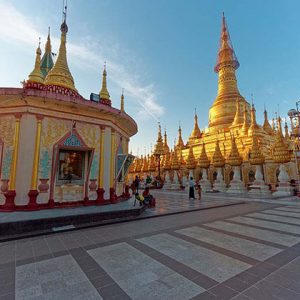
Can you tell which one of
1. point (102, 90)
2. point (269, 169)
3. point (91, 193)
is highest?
point (102, 90)

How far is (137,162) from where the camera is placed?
141 ft

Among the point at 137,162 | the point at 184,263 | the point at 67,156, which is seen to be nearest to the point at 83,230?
the point at 184,263

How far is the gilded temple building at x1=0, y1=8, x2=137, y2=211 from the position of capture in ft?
25.5

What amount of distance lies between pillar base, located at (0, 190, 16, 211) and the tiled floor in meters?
2.99

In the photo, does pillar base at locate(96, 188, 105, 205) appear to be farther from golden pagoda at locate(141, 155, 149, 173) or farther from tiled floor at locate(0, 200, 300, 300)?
golden pagoda at locate(141, 155, 149, 173)

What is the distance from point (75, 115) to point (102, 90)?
3.35 meters

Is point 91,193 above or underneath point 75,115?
underneath

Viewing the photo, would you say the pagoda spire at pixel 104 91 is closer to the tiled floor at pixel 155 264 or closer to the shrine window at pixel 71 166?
the shrine window at pixel 71 166

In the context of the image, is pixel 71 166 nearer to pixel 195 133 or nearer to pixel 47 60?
pixel 47 60

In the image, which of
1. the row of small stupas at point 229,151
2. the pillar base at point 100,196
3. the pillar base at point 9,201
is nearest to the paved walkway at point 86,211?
the pillar base at point 9,201

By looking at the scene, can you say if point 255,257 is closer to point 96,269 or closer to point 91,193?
point 96,269

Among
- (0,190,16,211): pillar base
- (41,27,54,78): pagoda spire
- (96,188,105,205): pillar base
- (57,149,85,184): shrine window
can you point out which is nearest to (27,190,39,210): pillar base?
(0,190,16,211): pillar base

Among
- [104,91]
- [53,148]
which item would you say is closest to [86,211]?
[53,148]

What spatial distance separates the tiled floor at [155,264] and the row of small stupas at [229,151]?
15.0 meters
